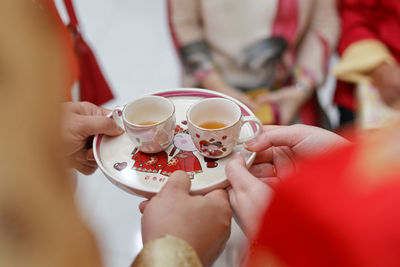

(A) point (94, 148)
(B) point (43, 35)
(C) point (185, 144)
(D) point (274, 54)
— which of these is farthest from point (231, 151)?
(D) point (274, 54)

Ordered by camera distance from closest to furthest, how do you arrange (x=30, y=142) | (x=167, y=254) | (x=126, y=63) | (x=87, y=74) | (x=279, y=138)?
(x=30, y=142)
(x=167, y=254)
(x=279, y=138)
(x=87, y=74)
(x=126, y=63)

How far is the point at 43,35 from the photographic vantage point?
0.31 m

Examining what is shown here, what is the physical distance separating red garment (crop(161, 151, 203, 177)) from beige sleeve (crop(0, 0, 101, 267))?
1.18 feet

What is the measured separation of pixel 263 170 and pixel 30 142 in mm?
528

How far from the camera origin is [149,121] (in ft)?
2.47

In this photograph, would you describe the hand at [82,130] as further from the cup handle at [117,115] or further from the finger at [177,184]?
the finger at [177,184]

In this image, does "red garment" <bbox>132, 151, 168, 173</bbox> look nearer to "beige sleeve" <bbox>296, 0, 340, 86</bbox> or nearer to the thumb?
the thumb

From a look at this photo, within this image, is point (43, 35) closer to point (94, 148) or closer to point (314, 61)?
point (94, 148)

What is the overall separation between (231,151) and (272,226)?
290 millimetres

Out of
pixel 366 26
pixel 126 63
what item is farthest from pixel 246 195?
pixel 126 63

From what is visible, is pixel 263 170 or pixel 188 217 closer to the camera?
pixel 188 217

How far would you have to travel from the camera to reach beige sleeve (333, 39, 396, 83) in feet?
3.93

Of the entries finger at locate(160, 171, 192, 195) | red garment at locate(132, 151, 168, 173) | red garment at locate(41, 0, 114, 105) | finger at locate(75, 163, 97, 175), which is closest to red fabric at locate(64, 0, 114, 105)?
red garment at locate(41, 0, 114, 105)

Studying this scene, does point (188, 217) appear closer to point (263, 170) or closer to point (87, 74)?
point (263, 170)
